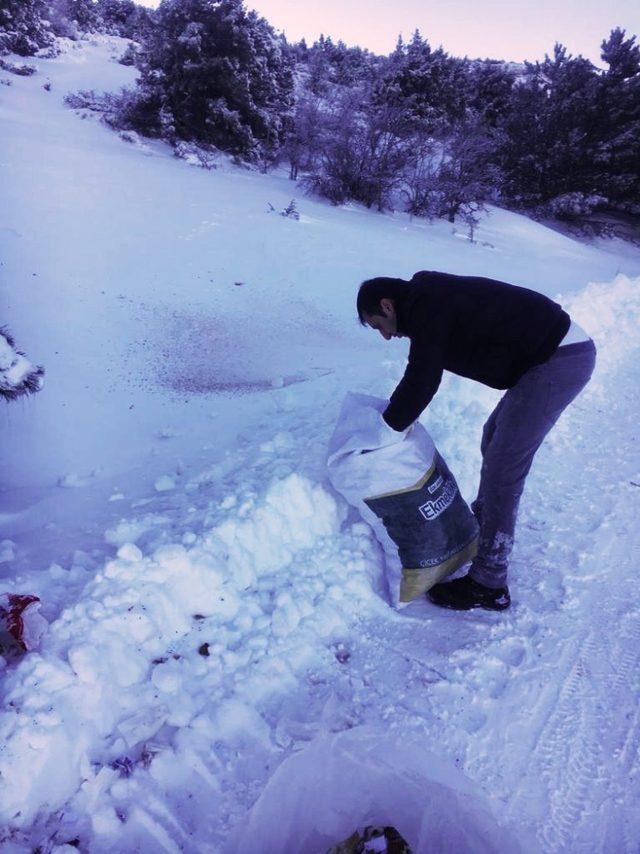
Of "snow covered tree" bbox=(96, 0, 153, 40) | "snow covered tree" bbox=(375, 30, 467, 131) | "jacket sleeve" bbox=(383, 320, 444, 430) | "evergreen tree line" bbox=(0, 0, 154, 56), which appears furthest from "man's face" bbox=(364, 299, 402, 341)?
"snow covered tree" bbox=(96, 0, 153, 40)

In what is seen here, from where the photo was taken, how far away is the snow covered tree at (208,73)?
35.6 ft

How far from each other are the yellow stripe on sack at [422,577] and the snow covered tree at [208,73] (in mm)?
11356

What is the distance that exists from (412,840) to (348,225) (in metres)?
8.49

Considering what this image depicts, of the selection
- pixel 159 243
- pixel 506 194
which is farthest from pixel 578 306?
pixel 506 194

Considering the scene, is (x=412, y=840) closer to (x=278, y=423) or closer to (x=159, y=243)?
(x=278, y=423)

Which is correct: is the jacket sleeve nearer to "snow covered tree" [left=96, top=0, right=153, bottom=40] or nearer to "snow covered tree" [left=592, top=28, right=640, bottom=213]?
"snow covered tree" [left=592, top=28, right=640, bottom=213]

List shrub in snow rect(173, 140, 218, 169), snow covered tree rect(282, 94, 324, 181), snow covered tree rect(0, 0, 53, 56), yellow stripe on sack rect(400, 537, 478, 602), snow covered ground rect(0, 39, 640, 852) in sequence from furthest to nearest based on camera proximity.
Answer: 1. snow covered tree rect(0, 0, 53, 56)
2. snow covered tree rect(282, 94, 324, 181)
3. shrub in snow rect(173, 140, 218, 169)
4. yellow stripe on sack rect(400, 537, 478, 602)
5. snow covered ground rect(0, 39, 640, 852)

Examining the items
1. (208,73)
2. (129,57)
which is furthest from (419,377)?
(129,57)

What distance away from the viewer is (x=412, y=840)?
1.61 metres

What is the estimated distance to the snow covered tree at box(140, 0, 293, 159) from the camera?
10.9 meters

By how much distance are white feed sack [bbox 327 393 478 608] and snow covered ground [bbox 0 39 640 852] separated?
9.3 inches

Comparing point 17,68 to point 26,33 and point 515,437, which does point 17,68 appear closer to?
point 26,33

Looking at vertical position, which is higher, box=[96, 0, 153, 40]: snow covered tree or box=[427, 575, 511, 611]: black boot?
box=[96, 0, 153, 40]: snow covered tree

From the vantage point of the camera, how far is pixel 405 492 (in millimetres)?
2148
